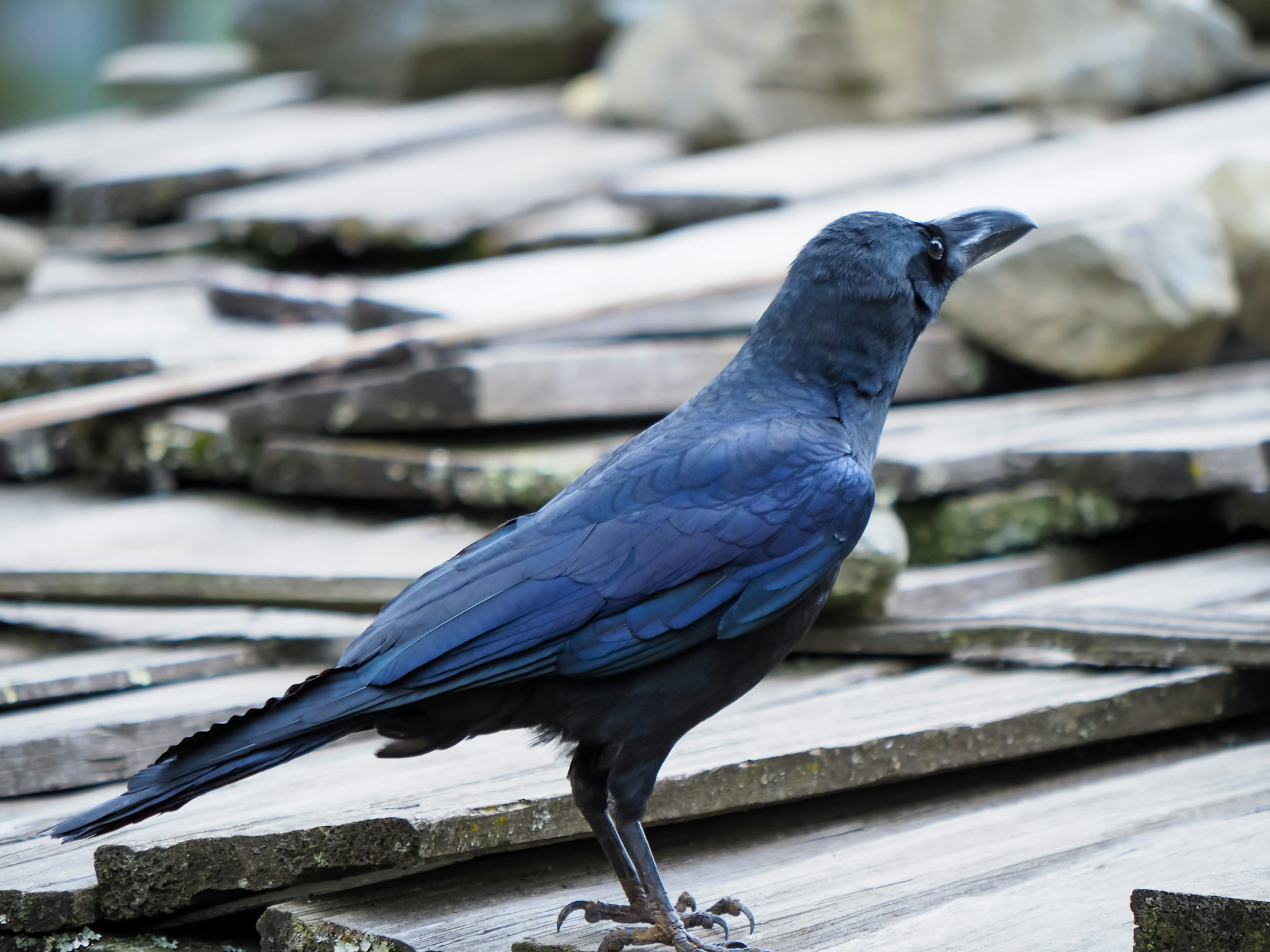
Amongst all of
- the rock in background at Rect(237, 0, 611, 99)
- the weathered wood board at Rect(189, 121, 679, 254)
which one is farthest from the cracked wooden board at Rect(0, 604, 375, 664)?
the rock in background at Rect(237, 0, 611, 99)

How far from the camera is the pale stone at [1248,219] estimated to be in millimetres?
4559

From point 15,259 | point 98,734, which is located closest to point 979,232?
point 98,734

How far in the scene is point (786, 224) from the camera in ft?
16.1

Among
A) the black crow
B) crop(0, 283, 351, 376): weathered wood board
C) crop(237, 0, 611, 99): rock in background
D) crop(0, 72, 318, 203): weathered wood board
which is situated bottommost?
crop(0, 283, 351, 376): weathered wood board

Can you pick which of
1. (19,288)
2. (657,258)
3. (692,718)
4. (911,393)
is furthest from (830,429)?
(19,288)

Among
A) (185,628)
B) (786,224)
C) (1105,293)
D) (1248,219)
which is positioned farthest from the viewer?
(786,224)

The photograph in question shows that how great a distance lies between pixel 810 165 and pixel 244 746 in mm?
4150

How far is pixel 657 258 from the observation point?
15.7 feet

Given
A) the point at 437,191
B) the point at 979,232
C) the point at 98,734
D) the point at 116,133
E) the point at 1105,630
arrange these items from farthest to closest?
the point at 116,133 → the point at 437,191 → the point at 1105,630 → the point at 98,734 → the point at 979,232

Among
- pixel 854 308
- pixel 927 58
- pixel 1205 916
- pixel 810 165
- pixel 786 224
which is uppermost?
pixel 927 58

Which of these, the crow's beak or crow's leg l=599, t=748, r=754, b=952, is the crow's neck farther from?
crow's leg l=599, t=748, r=754, b=952

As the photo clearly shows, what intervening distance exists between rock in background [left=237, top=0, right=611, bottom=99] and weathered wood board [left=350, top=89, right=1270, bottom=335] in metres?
2.60

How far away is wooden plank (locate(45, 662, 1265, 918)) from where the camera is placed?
7.19 feet

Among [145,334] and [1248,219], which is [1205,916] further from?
[145,334]
